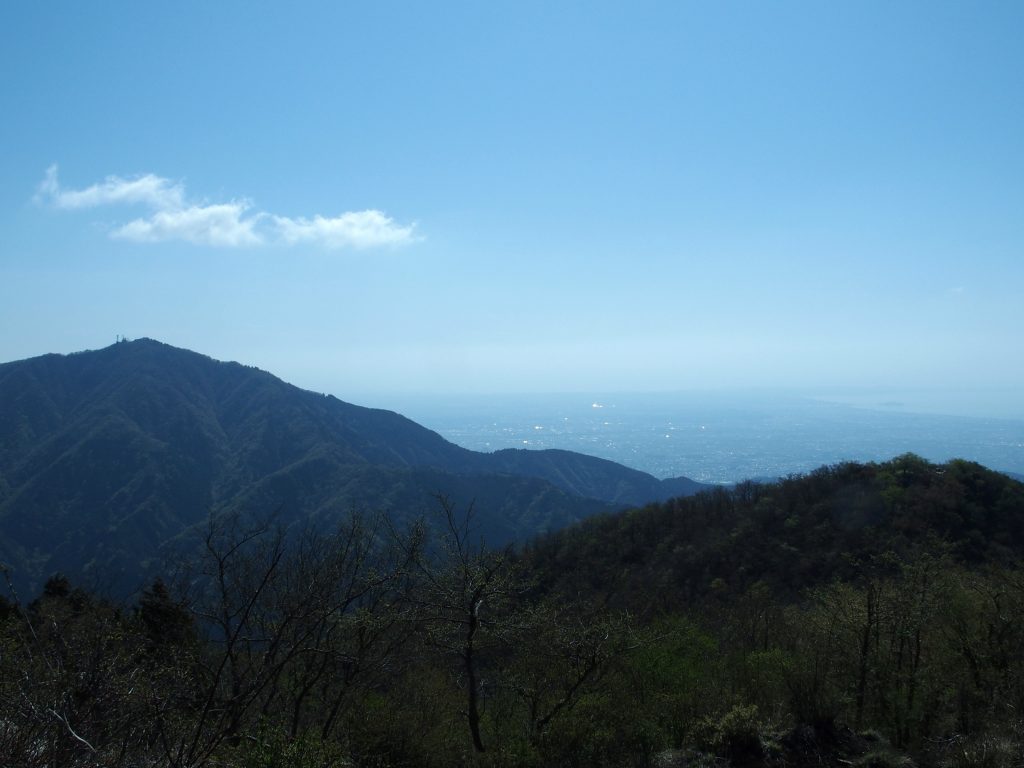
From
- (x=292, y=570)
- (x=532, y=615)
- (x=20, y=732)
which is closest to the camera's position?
(x=20, y=732)

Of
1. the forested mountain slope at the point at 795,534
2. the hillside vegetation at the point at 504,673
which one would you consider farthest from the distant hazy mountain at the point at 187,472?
the hillside vegetation at the point at 504,673

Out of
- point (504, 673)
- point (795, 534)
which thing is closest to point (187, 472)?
point (795, 534)

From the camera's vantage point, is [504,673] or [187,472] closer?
[504,673]

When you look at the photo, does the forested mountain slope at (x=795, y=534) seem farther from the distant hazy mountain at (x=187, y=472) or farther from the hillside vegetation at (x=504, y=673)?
the distant hazy mountain at (x=187, y=472)

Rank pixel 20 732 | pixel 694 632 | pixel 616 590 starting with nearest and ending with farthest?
1. pixel 20 732
2. pixel 694 632
3. pixel 616 590

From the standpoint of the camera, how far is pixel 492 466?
179m

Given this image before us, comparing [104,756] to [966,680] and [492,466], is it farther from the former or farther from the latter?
[492,466]

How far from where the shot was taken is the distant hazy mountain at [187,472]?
112 m

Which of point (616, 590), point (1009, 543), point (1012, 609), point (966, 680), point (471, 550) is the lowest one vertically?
point (616, 590)

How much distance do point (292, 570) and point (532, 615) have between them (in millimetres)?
6270

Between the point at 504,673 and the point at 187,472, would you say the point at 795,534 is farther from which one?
the point at 187,472

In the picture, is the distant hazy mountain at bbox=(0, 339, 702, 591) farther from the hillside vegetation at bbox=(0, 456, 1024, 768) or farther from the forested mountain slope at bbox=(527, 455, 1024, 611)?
the hillside vegetation at bbox=(0, 456, 1024, 768)

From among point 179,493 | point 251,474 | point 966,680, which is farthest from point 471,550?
point 251,474

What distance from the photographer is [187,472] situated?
469ft
